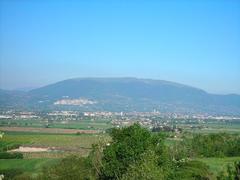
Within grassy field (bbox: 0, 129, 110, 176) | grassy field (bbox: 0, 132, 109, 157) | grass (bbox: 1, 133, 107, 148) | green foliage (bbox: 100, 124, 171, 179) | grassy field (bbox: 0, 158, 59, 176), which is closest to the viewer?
green foliage (bbox: 100, 124, 171, 179)

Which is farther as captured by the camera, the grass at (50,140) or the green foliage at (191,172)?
the grass at (50,140)

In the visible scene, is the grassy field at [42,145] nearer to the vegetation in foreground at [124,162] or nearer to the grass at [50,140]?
the grass at [50,140]

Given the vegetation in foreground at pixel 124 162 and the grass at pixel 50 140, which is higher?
the vegetation in foreground at pixel 124 162

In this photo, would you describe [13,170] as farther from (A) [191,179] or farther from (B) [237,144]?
(B) [237,144]

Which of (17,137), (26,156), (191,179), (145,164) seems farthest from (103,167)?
(17,137)

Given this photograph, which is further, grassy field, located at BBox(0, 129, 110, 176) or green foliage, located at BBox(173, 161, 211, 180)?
grassy field, located at BBox(0, 129, 110, 176)

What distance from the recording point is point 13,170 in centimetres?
6619

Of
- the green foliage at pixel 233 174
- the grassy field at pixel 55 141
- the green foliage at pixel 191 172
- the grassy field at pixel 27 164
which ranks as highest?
the green foliage at pixel 233 174

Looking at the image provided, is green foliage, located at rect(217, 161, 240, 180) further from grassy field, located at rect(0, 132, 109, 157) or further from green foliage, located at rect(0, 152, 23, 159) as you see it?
grassy field, located at rect(0, 132, 109, 157)

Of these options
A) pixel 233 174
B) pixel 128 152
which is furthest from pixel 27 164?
pixel 233 174

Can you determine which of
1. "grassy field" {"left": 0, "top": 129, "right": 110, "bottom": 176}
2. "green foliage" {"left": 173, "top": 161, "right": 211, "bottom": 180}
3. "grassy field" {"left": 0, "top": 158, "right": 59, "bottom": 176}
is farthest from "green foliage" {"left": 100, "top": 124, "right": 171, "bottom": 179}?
"grassy field" {"left": 0, "top": 158, "right": 59, "bottom": 176}

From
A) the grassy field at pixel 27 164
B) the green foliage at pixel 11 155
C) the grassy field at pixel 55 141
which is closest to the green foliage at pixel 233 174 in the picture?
the grassy field at pixel 27 164

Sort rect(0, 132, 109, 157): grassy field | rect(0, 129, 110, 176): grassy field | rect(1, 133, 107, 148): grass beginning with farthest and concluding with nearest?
rect(1, 133, 107, 148): grass, rect(0, 132, 109, 157): grassy field, rect(0, 129, 110, 176): grassy field

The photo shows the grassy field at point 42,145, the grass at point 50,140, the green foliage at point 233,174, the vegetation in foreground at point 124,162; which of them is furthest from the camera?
the grass at point 50,140
